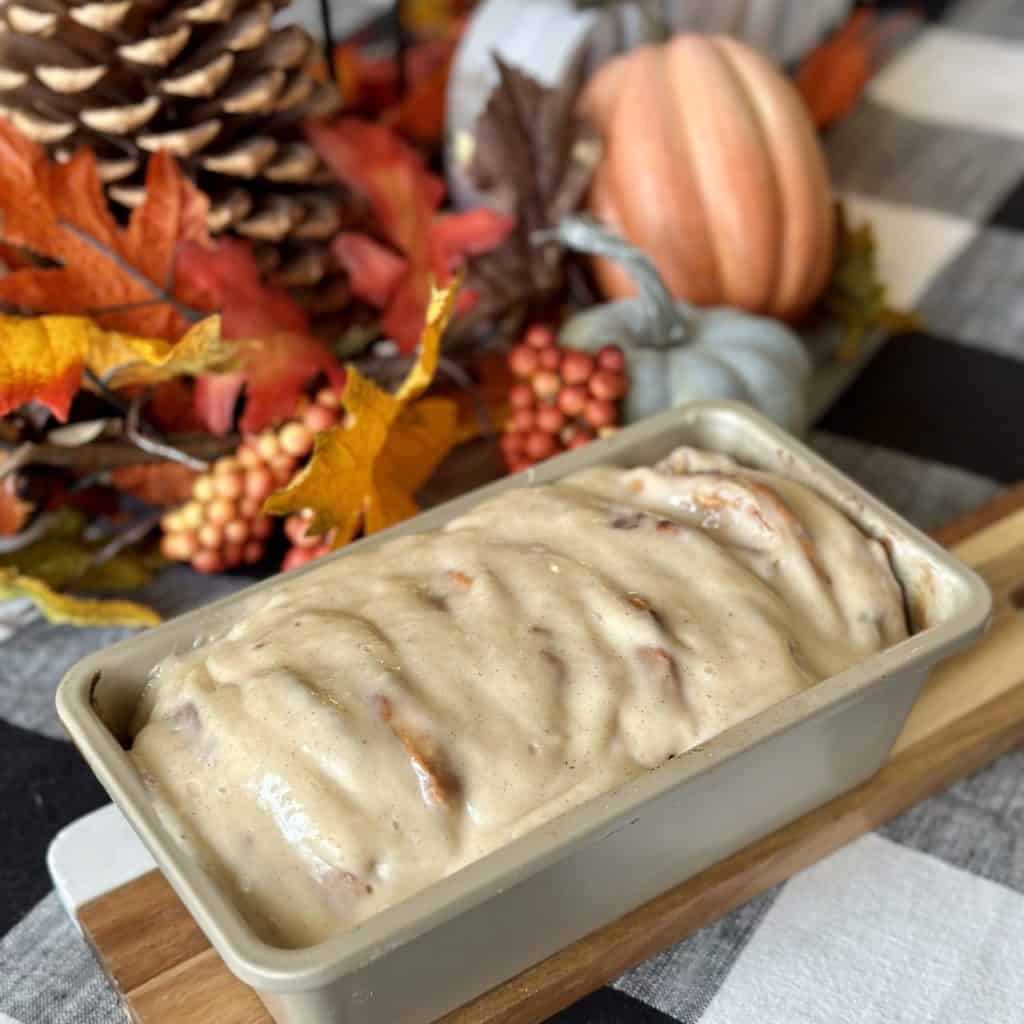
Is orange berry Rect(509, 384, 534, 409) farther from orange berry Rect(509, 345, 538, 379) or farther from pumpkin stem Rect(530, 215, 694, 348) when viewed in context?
pumpkin stem Rect(530, 215, 694, 348)

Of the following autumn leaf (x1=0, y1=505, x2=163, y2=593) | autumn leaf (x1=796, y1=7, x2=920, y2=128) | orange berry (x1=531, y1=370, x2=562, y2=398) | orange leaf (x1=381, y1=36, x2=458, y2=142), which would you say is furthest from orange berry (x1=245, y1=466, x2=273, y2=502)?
autumn leaf (x1=796, y1=7, x2=920, y2=128)

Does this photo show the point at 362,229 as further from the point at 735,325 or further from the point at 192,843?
the point at 192,843

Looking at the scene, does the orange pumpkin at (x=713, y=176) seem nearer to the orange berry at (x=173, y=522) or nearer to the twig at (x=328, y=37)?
the twig at (x=328, y=37)

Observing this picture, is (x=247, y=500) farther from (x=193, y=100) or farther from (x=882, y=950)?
(x=882, y=950)

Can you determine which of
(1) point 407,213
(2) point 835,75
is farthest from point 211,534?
(2) point 835,75

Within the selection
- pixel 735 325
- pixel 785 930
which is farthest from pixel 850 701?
pixel 735 325

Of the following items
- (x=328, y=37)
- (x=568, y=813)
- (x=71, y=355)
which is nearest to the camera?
(x=568, y=813)
